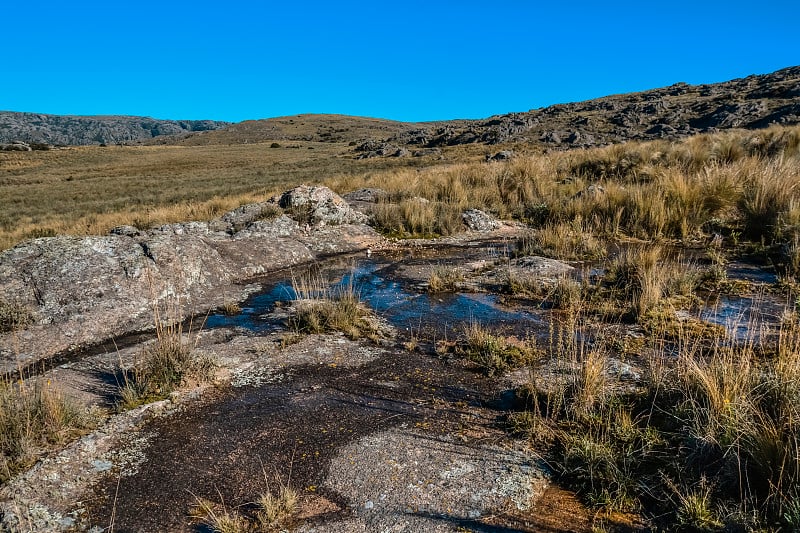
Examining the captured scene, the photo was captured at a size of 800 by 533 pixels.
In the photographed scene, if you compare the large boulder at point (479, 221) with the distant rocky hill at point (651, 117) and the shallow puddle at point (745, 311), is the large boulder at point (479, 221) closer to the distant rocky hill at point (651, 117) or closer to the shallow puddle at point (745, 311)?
the shallow puddle at point (745, 311)

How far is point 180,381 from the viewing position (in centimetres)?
378

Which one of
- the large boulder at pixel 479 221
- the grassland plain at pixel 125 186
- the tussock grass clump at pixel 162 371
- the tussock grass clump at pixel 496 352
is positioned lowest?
the tussock grass clump at pixel 496 352

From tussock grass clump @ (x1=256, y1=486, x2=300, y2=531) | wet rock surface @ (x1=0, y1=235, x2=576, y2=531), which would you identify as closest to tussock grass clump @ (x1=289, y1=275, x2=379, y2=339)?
wet rock surface @ (x1=0, y1=235, x2=576, y2=531)

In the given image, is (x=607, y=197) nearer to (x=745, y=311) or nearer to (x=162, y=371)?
(x=745, y=311)

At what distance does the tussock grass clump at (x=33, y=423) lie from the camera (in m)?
2.82

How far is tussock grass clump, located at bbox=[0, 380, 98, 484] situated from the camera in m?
2.82

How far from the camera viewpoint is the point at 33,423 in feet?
9.70

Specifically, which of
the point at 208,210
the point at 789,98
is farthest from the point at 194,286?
the point at 789,98

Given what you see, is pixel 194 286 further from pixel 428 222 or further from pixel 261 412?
pixel 428 222

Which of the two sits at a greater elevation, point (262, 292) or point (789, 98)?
point (789, 98)

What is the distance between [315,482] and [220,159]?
56.0 m

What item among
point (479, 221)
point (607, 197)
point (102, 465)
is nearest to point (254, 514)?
point (102, 465)

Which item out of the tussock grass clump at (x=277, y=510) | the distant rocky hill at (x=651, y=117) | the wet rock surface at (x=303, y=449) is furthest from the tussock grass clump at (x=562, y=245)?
the distant rocky hill at (x=651, y=117)

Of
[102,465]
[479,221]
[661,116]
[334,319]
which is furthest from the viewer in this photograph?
[661,116]
